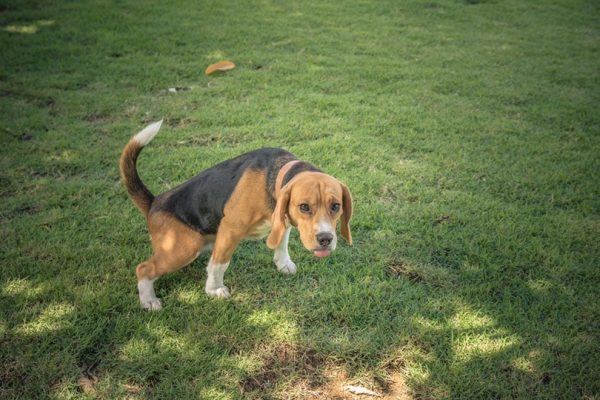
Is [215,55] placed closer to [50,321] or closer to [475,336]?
[50,321]

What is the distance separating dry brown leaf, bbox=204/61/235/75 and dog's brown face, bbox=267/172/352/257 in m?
5.94

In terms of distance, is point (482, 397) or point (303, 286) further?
point (303, 286)

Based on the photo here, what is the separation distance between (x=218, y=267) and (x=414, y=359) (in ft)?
5.76

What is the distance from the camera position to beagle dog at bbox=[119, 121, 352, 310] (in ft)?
11.2

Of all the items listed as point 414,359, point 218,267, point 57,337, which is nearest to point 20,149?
point 57,337

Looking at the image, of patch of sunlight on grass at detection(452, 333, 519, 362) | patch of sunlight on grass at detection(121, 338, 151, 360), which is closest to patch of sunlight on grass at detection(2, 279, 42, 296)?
patch of sunlight on grass at detection(121, 338, 151, 360)

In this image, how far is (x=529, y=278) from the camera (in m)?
4.21

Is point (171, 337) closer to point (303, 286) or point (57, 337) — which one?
point (57, 337)

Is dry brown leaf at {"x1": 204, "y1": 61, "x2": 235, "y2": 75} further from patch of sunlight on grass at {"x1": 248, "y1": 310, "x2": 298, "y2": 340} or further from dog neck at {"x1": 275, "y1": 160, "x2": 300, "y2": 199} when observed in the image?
patch of sunlight on grass at {"x1": 248, "y1": 310, "x2": 298, "y2": 340}

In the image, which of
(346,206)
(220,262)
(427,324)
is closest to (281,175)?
(346,206)

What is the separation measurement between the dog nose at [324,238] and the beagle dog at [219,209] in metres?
0.20

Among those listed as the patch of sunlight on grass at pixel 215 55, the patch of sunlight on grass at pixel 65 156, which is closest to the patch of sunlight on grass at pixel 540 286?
the patch of sunlight on grass at pixel 65 156

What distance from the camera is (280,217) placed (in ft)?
10.4

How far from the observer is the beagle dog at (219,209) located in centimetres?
343
